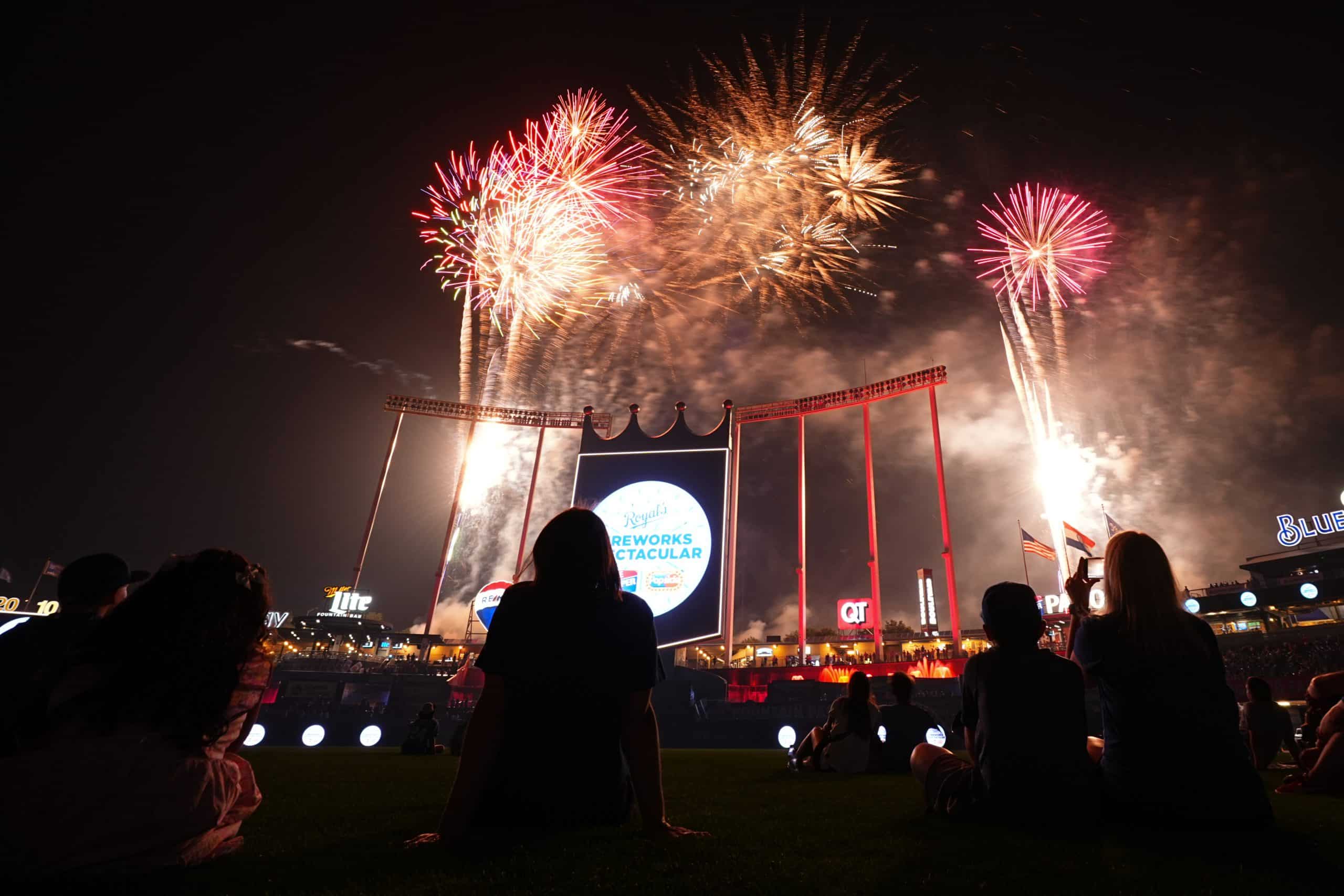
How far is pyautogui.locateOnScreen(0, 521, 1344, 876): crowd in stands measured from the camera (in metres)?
2.22

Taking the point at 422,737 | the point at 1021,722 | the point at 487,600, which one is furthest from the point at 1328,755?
the point at 487,600

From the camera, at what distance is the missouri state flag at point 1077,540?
40281 mm

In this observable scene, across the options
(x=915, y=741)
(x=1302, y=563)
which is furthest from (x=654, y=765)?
(x=1302, y=563)

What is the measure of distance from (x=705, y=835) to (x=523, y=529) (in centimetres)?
3047

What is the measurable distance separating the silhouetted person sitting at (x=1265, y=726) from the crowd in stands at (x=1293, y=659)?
1246 inches

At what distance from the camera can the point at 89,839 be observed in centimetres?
208

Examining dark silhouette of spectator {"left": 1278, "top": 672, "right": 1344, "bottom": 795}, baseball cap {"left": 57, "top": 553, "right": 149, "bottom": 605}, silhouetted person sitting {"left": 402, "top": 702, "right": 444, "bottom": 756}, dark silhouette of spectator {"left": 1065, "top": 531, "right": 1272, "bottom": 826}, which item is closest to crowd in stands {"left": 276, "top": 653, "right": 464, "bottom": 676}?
silhouetted person sitting {"left": 402, "top": 702, "right": 444, "bottom": 756}

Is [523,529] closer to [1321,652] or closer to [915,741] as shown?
[915,741]

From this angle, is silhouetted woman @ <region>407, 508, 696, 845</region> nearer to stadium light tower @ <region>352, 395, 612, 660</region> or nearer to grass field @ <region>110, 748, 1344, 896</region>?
→ grass field @ <region>110, 748, 1344, 896</region>

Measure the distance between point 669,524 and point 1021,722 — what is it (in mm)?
22233

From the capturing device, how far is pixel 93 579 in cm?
342

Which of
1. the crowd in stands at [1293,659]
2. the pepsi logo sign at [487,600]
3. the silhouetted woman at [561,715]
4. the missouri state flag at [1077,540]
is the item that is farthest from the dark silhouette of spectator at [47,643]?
the missouri state flag at [1077,540]

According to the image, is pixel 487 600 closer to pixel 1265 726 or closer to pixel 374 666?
pixel 1265 726

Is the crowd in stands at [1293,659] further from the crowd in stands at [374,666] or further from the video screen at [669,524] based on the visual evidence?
the crowd in stands at [374,666]
